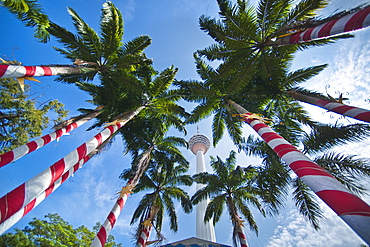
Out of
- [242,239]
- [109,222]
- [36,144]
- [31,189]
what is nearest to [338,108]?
[242,239]

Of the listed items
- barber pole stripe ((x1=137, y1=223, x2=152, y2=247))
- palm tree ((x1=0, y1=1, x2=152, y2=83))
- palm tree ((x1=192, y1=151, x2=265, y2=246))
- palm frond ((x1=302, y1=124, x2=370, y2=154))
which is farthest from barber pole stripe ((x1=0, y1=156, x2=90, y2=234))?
palm frond ((x1=302, y1=124, x2=370, y2=154))

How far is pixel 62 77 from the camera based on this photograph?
37.1 feet

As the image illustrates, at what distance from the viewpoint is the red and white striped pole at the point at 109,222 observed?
22.6 ft

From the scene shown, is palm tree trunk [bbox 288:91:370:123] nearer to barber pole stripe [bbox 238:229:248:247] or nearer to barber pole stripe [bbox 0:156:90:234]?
barber pole stripe [bbox 238:229:248:247]

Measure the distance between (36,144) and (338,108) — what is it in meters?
12.4

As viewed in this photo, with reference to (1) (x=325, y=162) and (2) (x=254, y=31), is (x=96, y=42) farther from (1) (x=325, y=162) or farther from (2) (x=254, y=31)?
(1) (x=325, y=162)

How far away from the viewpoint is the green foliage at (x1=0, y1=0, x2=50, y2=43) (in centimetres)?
639

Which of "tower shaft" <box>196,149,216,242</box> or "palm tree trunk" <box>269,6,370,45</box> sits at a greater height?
"tower shaft" <box>196,149,216,242</box>

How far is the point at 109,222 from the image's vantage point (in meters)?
7.86

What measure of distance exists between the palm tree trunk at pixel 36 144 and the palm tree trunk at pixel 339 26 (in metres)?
10.0

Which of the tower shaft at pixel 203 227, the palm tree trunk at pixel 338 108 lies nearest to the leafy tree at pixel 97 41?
the palm tree trunk at pixel 338 108

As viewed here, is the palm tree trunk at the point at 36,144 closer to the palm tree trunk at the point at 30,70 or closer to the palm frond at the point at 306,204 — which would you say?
the palm tree trunk at the point at 30,70

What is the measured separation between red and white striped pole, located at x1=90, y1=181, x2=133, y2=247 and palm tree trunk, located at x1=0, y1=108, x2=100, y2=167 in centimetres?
398

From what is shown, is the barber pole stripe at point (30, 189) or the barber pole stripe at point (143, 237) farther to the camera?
the barber pole stripe at point (143, 237)
